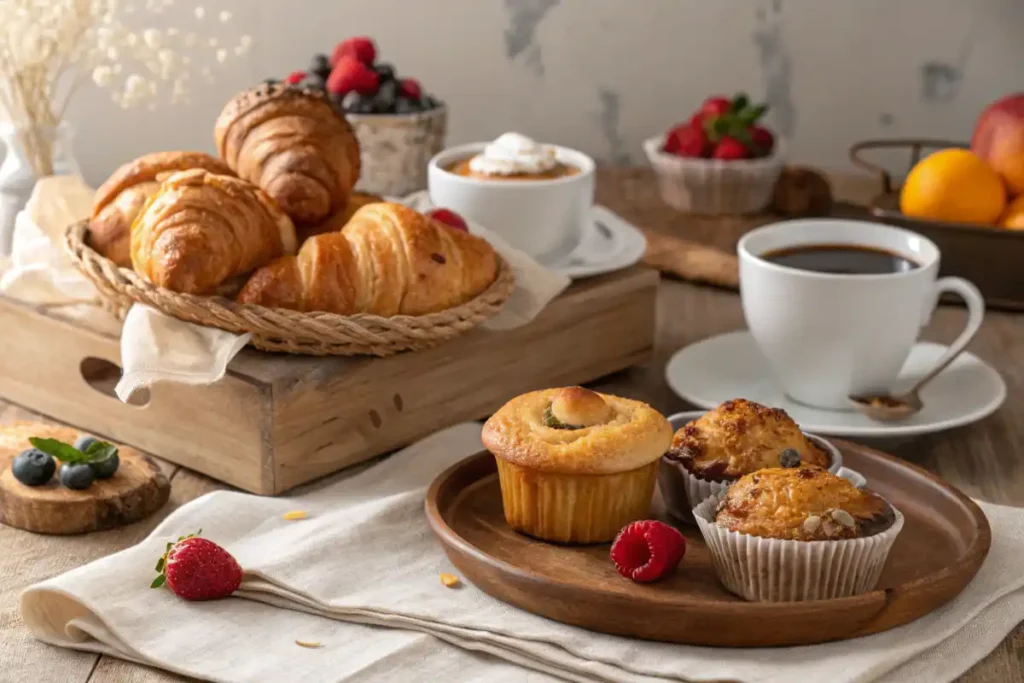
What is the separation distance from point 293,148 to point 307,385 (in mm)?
302

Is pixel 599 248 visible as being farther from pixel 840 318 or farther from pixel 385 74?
pixel 385 74

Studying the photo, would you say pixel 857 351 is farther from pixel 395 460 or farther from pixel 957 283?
pixel 395 460

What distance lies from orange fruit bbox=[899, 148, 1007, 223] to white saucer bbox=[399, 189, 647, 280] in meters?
0.42

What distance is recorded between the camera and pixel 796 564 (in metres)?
1.02

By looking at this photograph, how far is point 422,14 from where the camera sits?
2.42 m

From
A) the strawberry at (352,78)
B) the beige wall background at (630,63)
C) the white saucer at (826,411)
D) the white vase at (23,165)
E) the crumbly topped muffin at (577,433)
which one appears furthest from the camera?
the beige wall background at (630,63)

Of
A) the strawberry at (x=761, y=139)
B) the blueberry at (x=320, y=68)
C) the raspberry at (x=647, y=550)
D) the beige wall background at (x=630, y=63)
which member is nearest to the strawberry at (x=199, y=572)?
the raspberry at (x=647, y=550)

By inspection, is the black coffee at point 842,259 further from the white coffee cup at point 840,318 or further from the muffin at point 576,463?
the muffin at point 576,463

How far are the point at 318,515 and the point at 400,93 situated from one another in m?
0.95

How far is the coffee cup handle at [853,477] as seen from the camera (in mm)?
1162

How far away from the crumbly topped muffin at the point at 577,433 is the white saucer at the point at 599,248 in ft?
1.34

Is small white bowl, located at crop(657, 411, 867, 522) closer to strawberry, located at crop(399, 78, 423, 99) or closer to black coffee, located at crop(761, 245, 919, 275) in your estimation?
black coffee, located at crop(761, 245, 919, 275)

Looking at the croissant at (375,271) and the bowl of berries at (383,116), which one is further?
the bowl of berries at (383,116)

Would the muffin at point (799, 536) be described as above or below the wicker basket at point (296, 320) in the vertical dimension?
below
